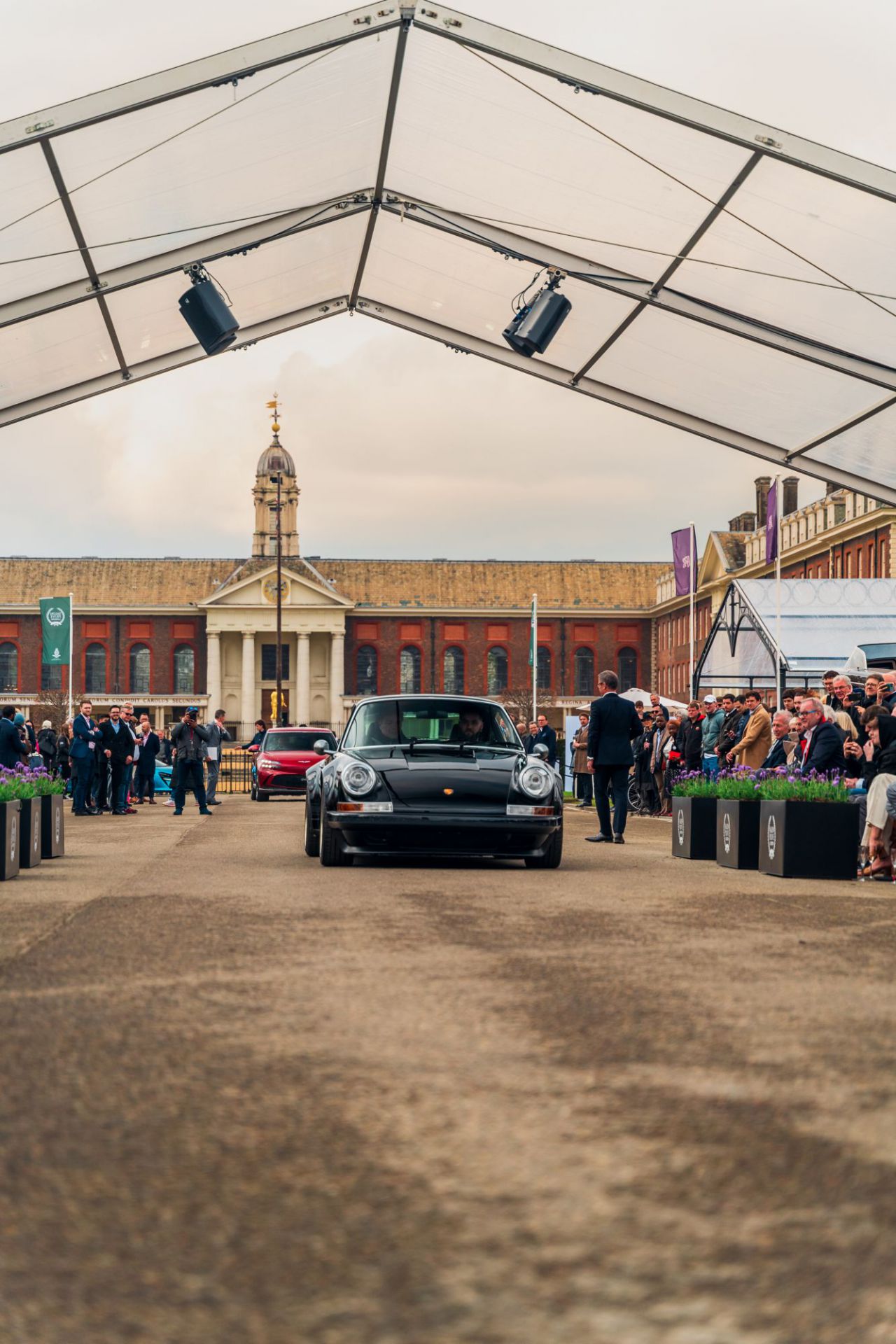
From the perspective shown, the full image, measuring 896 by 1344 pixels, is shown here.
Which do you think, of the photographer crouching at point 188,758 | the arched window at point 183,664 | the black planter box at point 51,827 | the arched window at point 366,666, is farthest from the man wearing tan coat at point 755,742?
the arched window at point 183,664

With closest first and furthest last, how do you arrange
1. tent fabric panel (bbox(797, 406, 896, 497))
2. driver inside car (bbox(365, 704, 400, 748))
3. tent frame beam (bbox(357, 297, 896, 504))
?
driver inside car (bbox(365, 704, 400, 748)) < tent fabric panel (bbox(797, 406, 896, 497)) < tent frame beam (bbox(357, 297, 896, 504))

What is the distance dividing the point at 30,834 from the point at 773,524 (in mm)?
21156

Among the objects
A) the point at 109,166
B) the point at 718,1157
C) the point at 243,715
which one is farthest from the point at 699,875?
the point at 243,715

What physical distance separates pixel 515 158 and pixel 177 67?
325 centimetres

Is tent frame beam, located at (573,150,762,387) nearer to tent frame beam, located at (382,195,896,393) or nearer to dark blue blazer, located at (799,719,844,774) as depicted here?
tent frame beam, located at (382,195,896,393)

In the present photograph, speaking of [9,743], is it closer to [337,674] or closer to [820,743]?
[820,743]

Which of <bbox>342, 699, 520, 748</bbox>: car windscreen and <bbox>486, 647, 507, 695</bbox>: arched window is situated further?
<bbox>486, 647, 507, 695</bbox>: arched window

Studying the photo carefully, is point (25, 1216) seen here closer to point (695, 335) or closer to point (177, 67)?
point (177, 67)

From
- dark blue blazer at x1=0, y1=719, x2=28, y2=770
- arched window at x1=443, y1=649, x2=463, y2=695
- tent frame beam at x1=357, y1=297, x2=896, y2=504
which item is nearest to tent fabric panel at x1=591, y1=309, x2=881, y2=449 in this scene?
Answer: tent frame beam at x1=357, y1=297, x2=896, y2=504

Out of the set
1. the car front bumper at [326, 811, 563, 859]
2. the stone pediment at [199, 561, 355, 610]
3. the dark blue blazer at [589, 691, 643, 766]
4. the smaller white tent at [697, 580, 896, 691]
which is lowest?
the car front bumper at [326, 811, 563, 859]

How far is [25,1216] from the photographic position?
3.18m

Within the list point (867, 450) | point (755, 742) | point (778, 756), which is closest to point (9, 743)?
point (778, 756)

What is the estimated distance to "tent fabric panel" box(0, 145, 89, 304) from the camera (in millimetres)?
12391

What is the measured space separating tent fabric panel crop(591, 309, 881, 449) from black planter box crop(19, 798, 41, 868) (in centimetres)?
749
